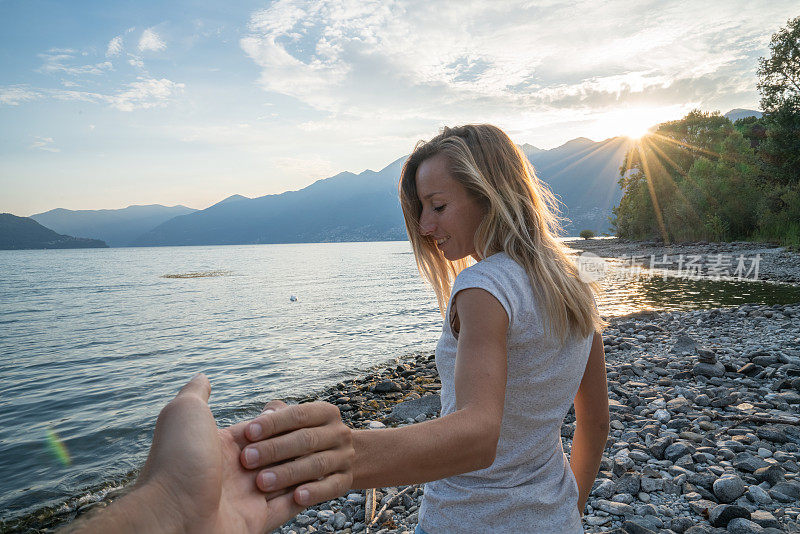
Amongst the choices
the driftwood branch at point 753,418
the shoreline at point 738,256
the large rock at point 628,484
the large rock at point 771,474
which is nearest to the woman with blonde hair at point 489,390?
the large rock at point 628,484

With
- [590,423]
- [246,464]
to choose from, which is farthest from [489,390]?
[590,423]

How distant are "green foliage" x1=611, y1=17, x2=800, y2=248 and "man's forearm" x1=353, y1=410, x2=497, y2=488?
135ft

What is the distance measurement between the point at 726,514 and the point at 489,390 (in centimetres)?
445

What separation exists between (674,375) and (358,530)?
24.5ft

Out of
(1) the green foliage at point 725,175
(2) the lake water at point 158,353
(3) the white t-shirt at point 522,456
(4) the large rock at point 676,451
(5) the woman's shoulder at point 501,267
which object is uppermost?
(1) the green foliage at point 725,175

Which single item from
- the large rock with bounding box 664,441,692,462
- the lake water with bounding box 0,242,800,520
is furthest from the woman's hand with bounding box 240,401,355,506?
the lake water with bounding box 0,242,800,520

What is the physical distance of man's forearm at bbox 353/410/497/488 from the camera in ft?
3.64

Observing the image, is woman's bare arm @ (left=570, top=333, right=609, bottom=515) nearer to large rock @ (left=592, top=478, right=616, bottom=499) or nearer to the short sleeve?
the short sleeve

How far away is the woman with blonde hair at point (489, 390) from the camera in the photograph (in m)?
1.11

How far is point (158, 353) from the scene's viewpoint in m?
16.6

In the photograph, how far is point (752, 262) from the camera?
30.3 metres

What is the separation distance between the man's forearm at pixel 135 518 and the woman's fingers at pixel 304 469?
21cm

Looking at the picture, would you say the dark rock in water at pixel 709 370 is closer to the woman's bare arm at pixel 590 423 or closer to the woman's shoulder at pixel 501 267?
the woman's bare arm at pixel 590 423

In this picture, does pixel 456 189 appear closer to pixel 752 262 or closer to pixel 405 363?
pixel 405 363
